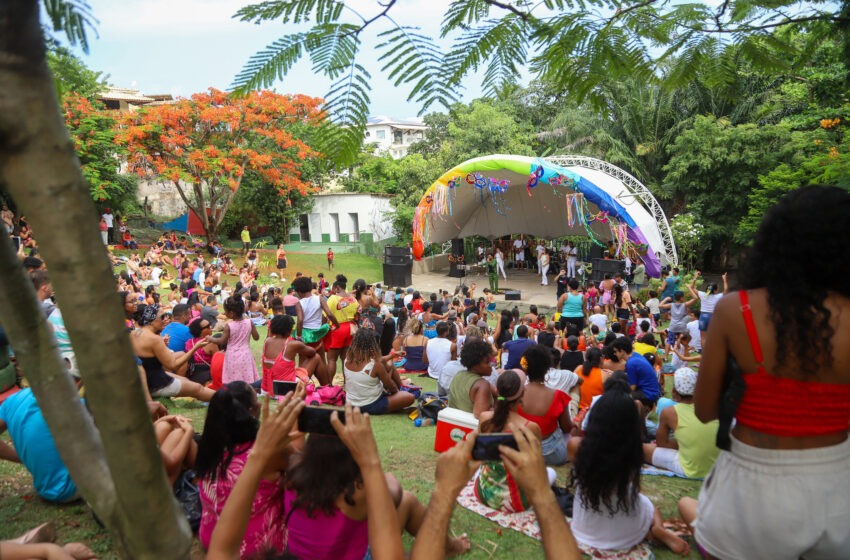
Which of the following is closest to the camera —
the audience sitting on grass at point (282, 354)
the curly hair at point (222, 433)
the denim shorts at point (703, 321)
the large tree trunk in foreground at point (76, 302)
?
the large tree trunk in foreground at point (76, 302)

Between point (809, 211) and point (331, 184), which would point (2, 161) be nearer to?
point (809, 211)

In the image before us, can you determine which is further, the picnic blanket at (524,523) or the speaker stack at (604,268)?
the speaker stack at (604,268)

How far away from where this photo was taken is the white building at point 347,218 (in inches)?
1158

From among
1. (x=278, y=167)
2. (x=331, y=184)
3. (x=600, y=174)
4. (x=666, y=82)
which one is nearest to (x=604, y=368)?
(x=666, y=82)

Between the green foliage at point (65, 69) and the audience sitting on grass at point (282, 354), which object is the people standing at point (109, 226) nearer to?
the audience sitting on grass at point (282, 354)

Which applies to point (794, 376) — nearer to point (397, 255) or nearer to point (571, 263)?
point (571, 263)

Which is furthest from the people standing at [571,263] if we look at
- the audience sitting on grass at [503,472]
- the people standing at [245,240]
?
the audience sitting on grass at [503,472]

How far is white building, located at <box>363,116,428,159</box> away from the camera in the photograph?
6.50ft

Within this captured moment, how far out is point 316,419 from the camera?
181cm

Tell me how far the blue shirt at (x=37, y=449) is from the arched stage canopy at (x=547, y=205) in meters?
14.3

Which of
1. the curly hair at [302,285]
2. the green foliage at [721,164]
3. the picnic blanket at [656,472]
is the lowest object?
the picnic blanket at [656,472]

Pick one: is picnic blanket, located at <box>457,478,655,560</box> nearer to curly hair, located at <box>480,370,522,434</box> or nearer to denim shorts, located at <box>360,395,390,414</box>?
curly hair, located at <box>480,370,522,434</box>

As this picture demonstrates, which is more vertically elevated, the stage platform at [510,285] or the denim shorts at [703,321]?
the denim shorts at [703,321]

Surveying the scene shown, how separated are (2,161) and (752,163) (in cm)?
2175
